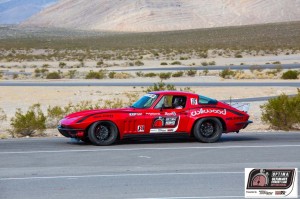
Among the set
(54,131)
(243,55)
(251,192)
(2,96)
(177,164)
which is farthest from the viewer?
(243,55)

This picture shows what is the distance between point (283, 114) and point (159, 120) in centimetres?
547

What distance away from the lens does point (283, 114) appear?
21094 mm

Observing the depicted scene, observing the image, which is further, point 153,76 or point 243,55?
point 243,55

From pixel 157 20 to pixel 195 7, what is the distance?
41.3 feet

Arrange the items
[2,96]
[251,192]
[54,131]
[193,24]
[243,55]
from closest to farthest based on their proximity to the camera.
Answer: [251,192] → [54,131] → [2,96] → [243,55] → [193,24]

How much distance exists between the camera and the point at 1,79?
47.4 meters

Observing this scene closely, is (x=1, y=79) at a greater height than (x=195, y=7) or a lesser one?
lesser

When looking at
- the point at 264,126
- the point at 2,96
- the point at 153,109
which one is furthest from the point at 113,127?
the point at 2,96

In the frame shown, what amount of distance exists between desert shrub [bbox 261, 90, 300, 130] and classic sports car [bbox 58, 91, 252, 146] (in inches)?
159

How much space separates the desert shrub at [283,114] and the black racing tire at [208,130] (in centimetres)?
451

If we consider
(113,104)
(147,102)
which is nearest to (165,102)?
(147,102)

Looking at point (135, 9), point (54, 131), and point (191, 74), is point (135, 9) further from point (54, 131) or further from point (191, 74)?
point (54, 131)

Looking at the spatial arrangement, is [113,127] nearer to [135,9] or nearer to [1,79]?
[1,79]

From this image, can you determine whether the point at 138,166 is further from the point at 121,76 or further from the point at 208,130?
the point at 121,76
